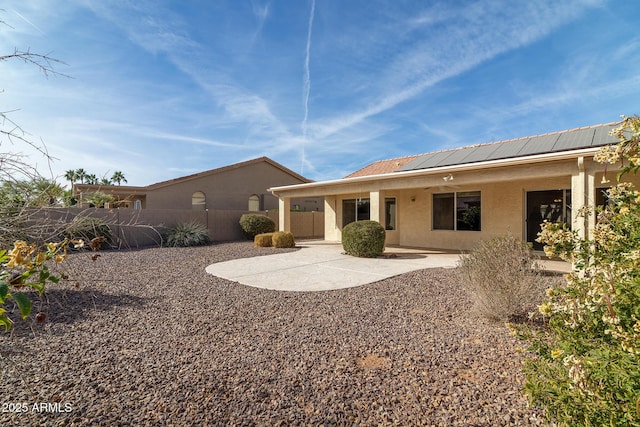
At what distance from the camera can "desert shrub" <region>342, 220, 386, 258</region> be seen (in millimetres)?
11242

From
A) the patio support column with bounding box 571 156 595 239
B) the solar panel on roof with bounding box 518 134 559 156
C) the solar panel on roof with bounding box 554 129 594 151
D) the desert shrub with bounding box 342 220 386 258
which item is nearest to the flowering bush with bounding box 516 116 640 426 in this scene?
the patio support column with bounding box 571 156 595 239

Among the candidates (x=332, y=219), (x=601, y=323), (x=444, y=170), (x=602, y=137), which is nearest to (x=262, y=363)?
(x=601, y=323)

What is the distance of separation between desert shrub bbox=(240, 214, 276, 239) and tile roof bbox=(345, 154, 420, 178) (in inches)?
238

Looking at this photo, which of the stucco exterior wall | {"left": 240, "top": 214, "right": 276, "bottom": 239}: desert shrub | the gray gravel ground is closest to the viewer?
the gray gravel ground

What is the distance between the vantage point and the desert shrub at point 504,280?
453 centimetres

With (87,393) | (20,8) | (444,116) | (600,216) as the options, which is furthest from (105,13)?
(444,116)

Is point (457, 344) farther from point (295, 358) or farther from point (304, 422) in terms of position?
point (304, 422)

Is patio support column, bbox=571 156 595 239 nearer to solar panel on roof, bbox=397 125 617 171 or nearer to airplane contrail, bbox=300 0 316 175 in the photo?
solar panel on roof, bbox=397 125 617 171

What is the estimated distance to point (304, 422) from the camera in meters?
2.46

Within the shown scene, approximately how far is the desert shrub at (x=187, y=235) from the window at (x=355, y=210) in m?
7.93

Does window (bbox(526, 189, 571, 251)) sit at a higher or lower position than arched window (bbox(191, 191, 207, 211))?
lower

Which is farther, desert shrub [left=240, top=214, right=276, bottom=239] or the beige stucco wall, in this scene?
desert shrub [left=240, top=214, right=276, bottom=239]

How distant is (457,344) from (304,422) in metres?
2.39

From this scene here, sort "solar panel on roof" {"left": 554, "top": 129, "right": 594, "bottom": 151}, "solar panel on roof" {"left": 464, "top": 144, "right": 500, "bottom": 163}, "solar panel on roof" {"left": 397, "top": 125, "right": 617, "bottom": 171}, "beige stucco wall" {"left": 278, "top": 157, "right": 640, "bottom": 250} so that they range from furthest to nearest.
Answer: "solar panel on roof" {"left": 464, "top": 144, "right": 500, "bottom": 163} < "solar panel on roof" {"left": 397, "top": 125, "right": 617, "bottom": 171} < "solar panel on roof" {"left": 554, "top": 129, "right": 594, "bottom": 151} < "beige stucco wall" {"left": 278, "top": 157, "right": 640, "bottom": 250}
